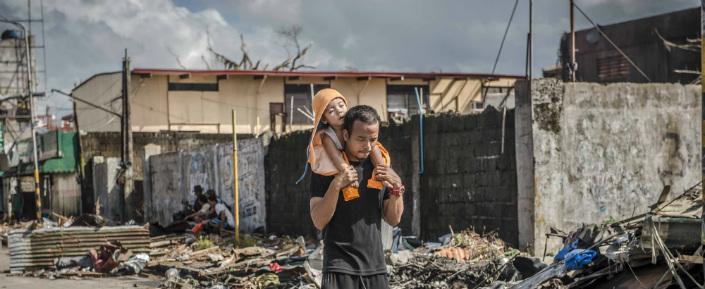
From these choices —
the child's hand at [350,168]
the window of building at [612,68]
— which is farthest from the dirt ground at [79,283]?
the window of building at [612,68]

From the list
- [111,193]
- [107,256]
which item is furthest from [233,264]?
[111,193]

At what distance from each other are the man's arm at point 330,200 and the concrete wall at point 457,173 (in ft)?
25.9

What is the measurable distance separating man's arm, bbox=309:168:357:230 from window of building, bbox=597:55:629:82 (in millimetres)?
27591

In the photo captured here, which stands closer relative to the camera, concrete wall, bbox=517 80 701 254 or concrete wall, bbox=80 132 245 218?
concrete wall, bbox=517 80 701 254

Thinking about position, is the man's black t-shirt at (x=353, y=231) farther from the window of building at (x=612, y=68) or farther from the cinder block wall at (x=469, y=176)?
the window of building at (x=612, y=68)

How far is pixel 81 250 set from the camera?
1498 cm

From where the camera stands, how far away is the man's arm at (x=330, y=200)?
449 cm

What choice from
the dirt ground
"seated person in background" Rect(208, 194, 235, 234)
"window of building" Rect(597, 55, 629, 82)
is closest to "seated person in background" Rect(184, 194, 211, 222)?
"seated person in background" Rect(208, 194, 235, 234)

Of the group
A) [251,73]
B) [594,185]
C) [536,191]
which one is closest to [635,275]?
[536,191]

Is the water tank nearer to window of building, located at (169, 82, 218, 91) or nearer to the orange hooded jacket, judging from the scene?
window of building, located at (169, 82, 218, 91)

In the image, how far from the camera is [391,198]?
4.75 meters

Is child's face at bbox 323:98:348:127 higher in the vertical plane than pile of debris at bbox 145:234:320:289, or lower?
higher

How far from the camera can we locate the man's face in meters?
4.58

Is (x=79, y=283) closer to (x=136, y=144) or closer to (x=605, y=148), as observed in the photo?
(x=605, y=148)
